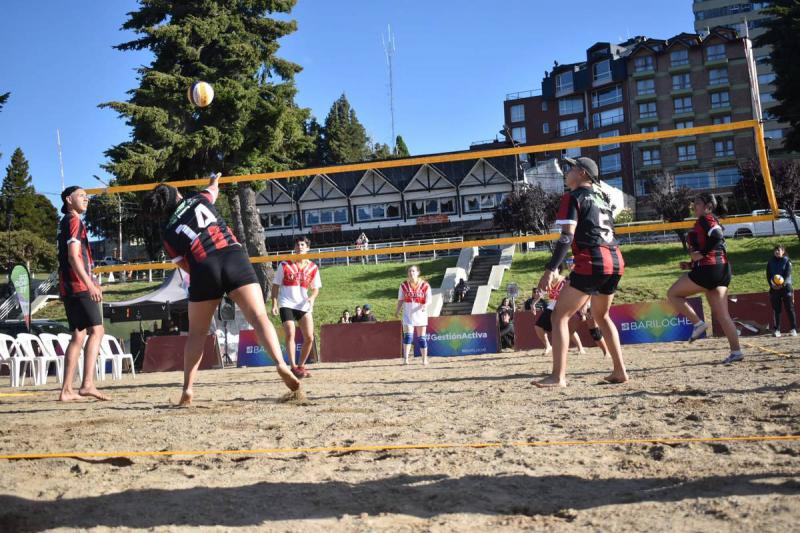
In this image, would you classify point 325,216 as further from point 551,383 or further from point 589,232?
point 589,232

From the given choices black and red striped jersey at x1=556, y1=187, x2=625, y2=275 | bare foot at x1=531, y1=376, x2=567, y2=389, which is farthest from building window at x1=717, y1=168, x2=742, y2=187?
bare foot at x1=531, y1=376, x2=567, y2=389

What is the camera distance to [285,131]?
28.9m

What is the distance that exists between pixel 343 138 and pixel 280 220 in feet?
142

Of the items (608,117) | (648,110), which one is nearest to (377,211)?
(608,117)

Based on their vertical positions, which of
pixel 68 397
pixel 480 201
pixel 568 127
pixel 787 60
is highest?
pixel 568 127

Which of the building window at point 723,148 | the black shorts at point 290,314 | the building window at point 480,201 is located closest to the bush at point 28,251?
the building window at point 480,201

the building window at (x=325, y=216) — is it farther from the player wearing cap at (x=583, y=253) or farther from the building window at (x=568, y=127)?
the player wearing cap at (x=583, y=253)

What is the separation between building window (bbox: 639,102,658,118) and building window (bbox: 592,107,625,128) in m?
1.83

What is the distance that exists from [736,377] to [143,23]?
2747cm

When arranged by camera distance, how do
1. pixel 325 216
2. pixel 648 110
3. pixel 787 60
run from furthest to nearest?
pixel 648 110, pixel 325 216, pixel 787 60

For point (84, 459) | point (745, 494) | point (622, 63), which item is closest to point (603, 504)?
point (745, 494)

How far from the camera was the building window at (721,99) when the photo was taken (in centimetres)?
7012

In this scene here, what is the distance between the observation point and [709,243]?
8109mm

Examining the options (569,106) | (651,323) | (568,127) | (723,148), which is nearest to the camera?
(651,323)
